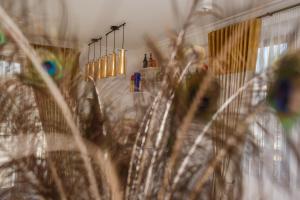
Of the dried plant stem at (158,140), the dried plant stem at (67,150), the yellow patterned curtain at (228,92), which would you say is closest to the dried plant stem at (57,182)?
the dried plant stem at (67,150)

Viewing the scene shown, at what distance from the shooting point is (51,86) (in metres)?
0.39

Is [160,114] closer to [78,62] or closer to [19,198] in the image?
[78,62]

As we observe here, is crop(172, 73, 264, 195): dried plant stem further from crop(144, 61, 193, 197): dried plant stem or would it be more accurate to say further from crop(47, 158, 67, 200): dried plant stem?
crop(47, 158, 67, 200): dried plant stem

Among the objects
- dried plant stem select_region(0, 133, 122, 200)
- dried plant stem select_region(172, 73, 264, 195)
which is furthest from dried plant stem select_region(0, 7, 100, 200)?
dried plant stem select_region(172, 73, 264, 195)

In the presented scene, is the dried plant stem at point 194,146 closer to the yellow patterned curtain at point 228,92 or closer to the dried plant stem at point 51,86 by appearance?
the yellow patterned curtain at point 228,92

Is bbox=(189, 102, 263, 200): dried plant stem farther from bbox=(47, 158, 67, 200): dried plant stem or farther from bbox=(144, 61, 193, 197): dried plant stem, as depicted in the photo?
bbox=(47, 158, 67, 200): dried plant stem

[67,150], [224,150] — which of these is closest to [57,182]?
[67,150]

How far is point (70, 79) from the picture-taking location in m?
0.44

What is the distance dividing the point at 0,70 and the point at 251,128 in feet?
1.54

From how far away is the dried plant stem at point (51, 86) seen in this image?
0.36m

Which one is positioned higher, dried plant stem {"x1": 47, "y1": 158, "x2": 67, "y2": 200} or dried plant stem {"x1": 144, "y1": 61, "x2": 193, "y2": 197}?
dried plant stem {"x1": 144, "y1": 61, "x2": 193, "y2": 197}

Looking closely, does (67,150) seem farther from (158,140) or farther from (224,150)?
(224,150)

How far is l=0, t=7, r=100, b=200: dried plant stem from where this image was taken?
14.3 inches

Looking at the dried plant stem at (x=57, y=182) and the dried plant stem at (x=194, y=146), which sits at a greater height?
the dried plant stem at (x=194, y=146)
